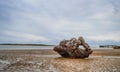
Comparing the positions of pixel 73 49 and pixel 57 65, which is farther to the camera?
pixel 73 49

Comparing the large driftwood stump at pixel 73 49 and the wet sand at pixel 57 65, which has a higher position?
Answer: the large driftwood stump at pixel 73 49

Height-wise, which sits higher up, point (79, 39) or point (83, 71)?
point (79, 39)

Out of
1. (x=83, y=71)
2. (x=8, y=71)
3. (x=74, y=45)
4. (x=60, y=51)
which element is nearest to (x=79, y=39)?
(x=74, y=45)

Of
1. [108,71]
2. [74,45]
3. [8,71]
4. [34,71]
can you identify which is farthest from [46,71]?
[74,45]

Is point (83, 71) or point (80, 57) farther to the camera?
point (80, 57)

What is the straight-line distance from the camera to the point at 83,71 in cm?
1727

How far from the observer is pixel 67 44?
31734 mm

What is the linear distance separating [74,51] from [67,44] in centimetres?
144

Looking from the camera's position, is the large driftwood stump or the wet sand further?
the large driftwood stump

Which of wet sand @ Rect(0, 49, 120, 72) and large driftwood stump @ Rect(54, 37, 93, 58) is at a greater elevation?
large driftwood stump @ Rect(54, 37, 93, 58)

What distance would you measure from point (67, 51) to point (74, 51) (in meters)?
1.04

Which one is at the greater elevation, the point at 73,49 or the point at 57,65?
the point at 73,49

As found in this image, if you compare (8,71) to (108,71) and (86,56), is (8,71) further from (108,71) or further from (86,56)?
(86,56)

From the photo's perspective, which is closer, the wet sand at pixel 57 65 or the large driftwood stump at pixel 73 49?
the wet sand at pixel 57 65
